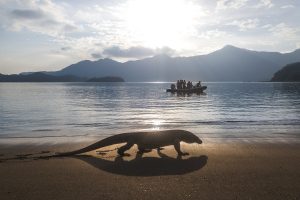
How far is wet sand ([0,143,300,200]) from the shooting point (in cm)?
692

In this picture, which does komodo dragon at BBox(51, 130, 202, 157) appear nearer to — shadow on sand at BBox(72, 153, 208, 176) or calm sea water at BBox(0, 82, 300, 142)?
shadow on sand at BBox(72, 153, 208, 176)

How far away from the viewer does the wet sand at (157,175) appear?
22.7 feet

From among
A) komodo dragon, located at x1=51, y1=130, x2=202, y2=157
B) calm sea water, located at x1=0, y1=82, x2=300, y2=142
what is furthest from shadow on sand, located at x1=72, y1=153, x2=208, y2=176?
calm sea water, located at x1=0, y1=82, x2=300, y2=142

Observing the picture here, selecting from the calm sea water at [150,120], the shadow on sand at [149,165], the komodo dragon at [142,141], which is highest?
the komodo dragon at [142,141]

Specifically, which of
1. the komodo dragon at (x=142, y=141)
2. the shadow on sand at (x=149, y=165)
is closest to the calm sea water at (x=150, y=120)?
the komodo dragon at (x=142, y=141)

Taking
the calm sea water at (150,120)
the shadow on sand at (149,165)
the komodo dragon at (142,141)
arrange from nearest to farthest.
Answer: the shadow on sand at (149,165) < the komodo dragon at (142,141) < the calm sea water at (150,120)

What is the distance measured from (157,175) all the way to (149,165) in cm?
112

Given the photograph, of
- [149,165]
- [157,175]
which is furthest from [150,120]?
[157,175]

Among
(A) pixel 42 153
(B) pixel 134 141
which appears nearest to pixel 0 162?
(A) pixel 42 153

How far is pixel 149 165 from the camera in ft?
30.7

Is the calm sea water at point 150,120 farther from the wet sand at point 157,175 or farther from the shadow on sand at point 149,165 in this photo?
the shadow on sand at point 149,165

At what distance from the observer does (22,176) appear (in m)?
8.23

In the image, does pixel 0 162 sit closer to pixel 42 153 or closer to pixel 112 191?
pixel 42 153

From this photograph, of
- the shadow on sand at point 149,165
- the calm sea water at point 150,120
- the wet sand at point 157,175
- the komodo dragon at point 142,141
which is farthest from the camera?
the calm sea water at point 150,120
